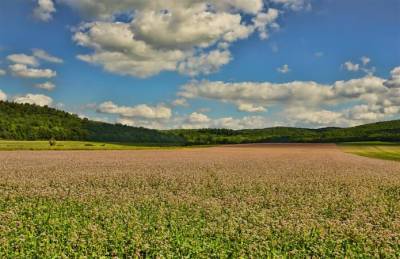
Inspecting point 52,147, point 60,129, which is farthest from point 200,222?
point 60,129

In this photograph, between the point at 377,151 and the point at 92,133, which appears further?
the point at 92,133

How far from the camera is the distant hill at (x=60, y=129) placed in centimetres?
11866

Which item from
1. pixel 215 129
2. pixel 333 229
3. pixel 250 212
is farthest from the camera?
pixel 215 129

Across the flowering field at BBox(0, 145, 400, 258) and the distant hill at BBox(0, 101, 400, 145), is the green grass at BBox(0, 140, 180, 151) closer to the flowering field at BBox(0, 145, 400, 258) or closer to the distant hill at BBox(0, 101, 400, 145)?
the distant hill at BBox(0, 101, 400, 145)

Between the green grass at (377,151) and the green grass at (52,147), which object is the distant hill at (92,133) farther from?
the green grass at (377,151)

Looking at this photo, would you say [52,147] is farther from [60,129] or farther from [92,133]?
[92,133]

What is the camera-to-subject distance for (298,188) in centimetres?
1856

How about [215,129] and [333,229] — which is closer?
[333,229]

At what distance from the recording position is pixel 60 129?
126 m

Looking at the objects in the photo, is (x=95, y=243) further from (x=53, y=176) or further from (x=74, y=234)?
(x=53, y=176)

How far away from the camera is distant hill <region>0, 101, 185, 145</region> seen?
389 feet

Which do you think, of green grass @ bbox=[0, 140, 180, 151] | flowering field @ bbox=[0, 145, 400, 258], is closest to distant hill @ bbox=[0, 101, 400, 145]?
green grass @ bbox=[0, 140, 180, 151]

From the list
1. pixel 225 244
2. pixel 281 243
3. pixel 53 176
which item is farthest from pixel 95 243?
pixel 53 176

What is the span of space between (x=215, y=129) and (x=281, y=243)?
531 feet
